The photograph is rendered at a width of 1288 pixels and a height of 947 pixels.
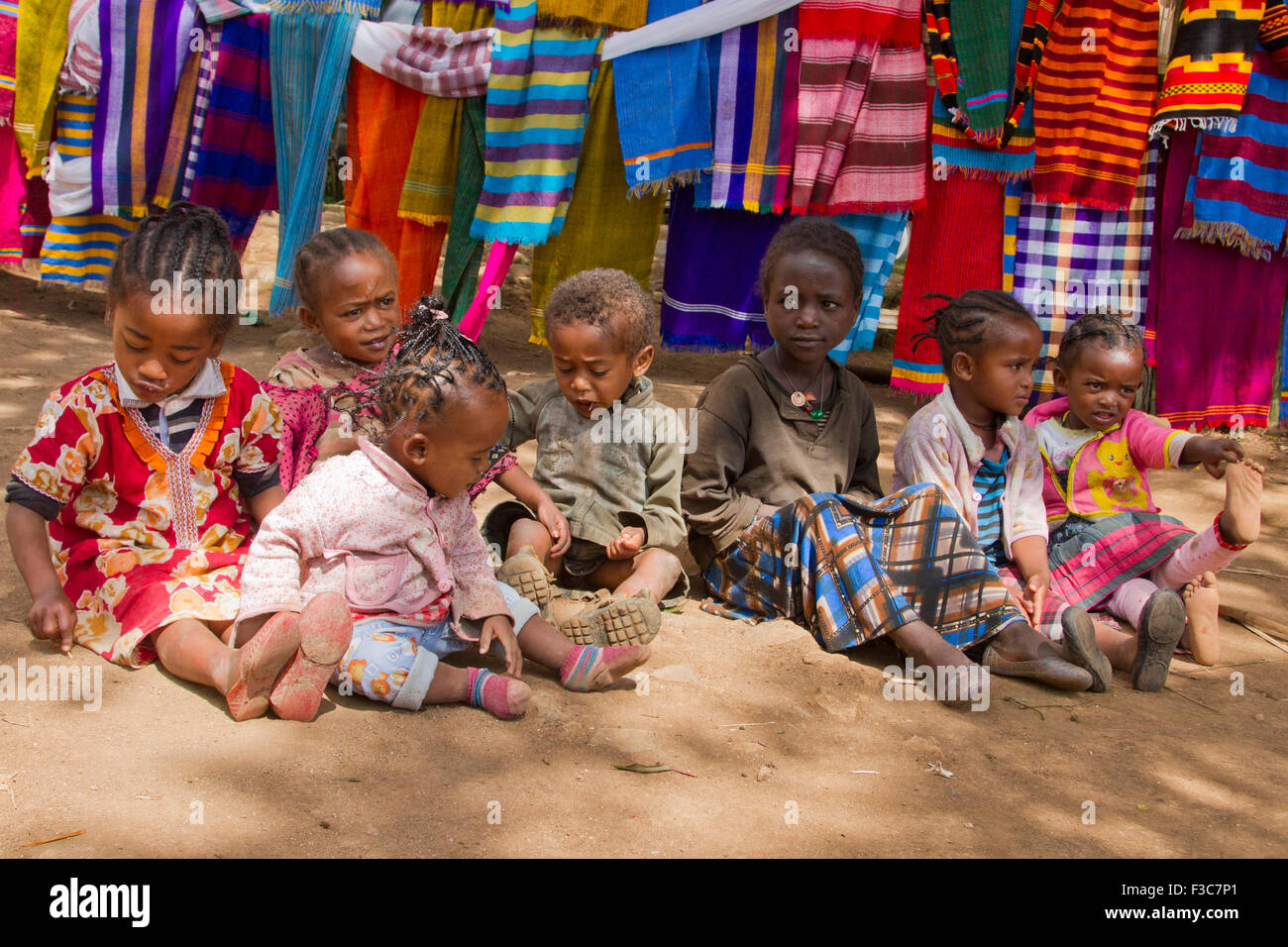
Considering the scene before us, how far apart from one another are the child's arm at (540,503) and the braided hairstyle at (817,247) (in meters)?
1.01

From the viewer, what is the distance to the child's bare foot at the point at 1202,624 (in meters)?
3.29

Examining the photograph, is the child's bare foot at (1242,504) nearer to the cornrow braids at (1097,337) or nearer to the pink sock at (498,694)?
the cornrow braids at (1097,337)

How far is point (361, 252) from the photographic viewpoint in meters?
3.24

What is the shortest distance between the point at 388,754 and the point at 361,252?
157cm

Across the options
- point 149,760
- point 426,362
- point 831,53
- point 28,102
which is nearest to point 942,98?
point 831,53

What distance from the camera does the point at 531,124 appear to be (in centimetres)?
487

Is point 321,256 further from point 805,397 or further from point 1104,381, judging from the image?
point 1104,381

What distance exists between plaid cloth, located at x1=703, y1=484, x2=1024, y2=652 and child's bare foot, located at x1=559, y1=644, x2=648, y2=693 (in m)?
0.65

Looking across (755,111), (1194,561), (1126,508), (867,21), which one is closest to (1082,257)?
(867,21)

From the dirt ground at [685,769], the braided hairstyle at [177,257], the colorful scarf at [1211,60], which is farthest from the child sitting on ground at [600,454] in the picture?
the colorful scarf at [1211,60]

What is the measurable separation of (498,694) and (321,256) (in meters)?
1.47

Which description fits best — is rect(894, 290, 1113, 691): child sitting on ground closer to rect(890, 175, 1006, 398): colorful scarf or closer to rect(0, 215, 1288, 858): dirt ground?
rect(0, 215, 1288, 858): dirt ground

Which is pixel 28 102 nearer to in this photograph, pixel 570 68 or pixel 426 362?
pixel 570 68

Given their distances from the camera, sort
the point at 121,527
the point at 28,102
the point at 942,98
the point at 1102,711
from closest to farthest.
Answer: the point at 121,527 → the point at 1102,711 → the point at 942,98 → the point at 28,102
